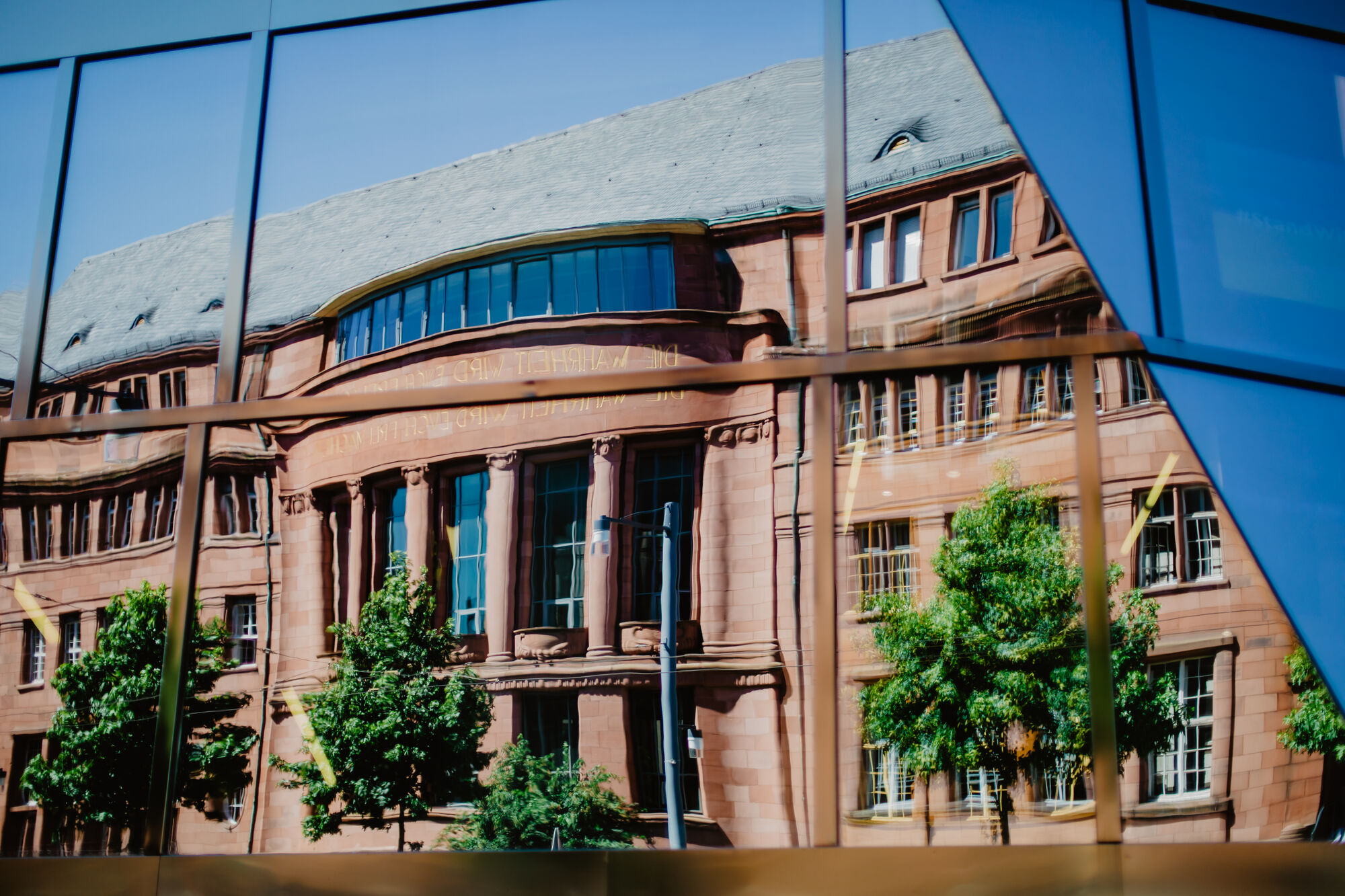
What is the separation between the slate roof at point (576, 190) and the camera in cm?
685

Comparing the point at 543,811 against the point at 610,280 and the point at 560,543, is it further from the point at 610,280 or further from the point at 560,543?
the point at 610,280

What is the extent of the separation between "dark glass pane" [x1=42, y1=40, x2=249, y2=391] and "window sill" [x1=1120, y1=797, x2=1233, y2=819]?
19.9ft

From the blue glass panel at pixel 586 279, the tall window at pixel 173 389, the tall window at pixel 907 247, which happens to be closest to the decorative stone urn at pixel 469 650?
the blue glass panel at pixel 586 279

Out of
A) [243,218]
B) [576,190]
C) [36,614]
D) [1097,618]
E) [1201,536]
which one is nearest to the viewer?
[1097,618]

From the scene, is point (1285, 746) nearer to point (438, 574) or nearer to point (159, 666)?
point (438, 574)

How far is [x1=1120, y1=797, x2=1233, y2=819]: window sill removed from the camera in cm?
557

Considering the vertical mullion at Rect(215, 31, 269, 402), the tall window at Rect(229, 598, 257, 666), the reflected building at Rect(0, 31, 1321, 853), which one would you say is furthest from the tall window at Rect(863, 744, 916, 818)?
the vertical mullion at Rect(215, 31, 269, 402)

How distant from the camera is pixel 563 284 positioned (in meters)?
7.11

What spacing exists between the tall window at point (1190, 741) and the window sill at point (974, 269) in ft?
7.69

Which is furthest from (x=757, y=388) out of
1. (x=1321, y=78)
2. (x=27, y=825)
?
(x=27, y=825)

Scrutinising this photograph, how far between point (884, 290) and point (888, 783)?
2.71m

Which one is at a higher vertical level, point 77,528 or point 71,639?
point 77,528

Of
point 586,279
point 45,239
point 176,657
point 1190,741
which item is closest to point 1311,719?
point 1190,741

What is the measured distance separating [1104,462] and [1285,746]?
5.37 feet
